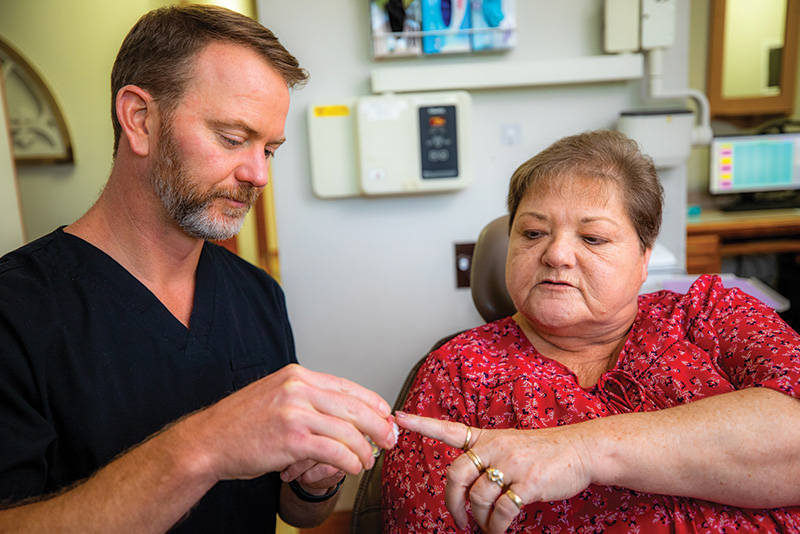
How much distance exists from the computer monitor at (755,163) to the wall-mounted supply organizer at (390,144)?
2.64 metres

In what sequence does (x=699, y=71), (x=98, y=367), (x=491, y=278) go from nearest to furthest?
(x=98, y=367)
(x=491, y=278)
(x=699, y=71)

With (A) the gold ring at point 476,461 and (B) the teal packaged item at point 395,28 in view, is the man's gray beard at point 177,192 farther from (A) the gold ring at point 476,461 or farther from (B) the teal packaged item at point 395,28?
(B) the teal packaged item at point 395,28

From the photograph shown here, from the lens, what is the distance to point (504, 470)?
88 centimetres

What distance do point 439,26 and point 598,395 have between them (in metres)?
1.44

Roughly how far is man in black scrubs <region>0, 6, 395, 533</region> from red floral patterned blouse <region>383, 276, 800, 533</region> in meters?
0.19

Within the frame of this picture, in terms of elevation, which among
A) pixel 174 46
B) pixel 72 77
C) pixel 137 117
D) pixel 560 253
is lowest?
pixel 560 253

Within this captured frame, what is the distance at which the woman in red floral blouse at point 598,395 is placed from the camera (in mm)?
920

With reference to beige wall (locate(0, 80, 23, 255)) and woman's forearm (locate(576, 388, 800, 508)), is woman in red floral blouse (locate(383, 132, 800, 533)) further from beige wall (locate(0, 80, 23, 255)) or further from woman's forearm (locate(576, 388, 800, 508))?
beige wall (locate(0, 80, 23, 255))

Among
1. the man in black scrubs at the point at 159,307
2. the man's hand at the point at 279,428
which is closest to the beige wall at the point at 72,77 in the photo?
the man in black scrubs at the point at 159,307

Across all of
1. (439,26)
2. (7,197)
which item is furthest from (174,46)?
(439,26)

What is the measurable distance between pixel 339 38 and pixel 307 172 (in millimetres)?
494

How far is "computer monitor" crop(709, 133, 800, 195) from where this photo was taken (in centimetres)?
398

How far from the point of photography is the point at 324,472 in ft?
3.58

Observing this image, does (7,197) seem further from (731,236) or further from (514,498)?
(731,236)
